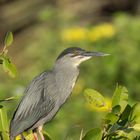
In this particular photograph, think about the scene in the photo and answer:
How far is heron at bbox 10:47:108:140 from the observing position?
13.3 feet

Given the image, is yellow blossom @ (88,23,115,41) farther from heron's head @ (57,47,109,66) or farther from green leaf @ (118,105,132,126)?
green leaf @ (118,105,132,126)

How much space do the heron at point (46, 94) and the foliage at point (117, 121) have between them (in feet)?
1.49

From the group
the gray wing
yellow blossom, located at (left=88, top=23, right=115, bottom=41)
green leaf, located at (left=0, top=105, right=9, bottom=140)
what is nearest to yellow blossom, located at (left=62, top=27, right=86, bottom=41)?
yellow blossom, located at (left=88, top=23, right=115, bottom=41)

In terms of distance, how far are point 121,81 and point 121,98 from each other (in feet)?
17.3

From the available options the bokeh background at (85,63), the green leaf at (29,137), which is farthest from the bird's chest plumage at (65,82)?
the bokeh background at (85,63)

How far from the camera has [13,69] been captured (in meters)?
3.62

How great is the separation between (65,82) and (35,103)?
27cm

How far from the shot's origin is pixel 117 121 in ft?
11.8

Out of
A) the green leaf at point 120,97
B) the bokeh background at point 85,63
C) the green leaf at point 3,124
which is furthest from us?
the bokeh background at point 85,63

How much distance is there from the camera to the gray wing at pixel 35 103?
4.00 meters

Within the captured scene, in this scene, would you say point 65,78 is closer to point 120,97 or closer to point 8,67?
point 120,97

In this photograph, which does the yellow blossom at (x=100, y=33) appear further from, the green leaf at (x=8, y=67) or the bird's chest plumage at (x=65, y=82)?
the green leaf at (x=8, y=67)

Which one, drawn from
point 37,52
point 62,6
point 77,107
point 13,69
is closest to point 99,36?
point 37,52

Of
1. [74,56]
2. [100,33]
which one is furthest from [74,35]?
[74,56]
